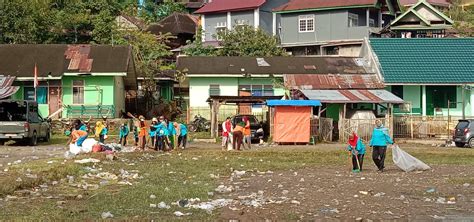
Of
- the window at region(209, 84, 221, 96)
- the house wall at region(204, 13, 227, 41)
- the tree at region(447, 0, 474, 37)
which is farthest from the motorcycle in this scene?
the tree at region(447, 0, 474, 37)

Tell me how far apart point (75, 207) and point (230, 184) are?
211 inches

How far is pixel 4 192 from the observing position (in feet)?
43.9

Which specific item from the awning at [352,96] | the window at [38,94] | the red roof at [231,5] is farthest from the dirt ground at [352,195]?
the red roof at [231,5]

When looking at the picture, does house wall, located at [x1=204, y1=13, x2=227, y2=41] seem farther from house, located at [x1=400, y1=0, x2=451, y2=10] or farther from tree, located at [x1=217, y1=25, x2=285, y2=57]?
house, located at [x1=400, y1=0, x2=451, y2=10]

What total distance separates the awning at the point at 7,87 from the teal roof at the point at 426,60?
74.9ft

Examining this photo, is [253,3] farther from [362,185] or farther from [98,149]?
[362,185]

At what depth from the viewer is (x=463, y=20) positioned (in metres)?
75.4

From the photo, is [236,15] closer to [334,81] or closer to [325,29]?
[325,29]

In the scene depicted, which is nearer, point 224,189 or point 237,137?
point 224,189

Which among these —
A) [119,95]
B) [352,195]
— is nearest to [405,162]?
[352,195]

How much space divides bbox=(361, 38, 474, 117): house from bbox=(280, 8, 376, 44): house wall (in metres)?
10.7

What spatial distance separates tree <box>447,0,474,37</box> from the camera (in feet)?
206

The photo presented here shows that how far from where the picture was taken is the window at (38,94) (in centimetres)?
4347

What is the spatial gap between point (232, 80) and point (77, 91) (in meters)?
10.3
